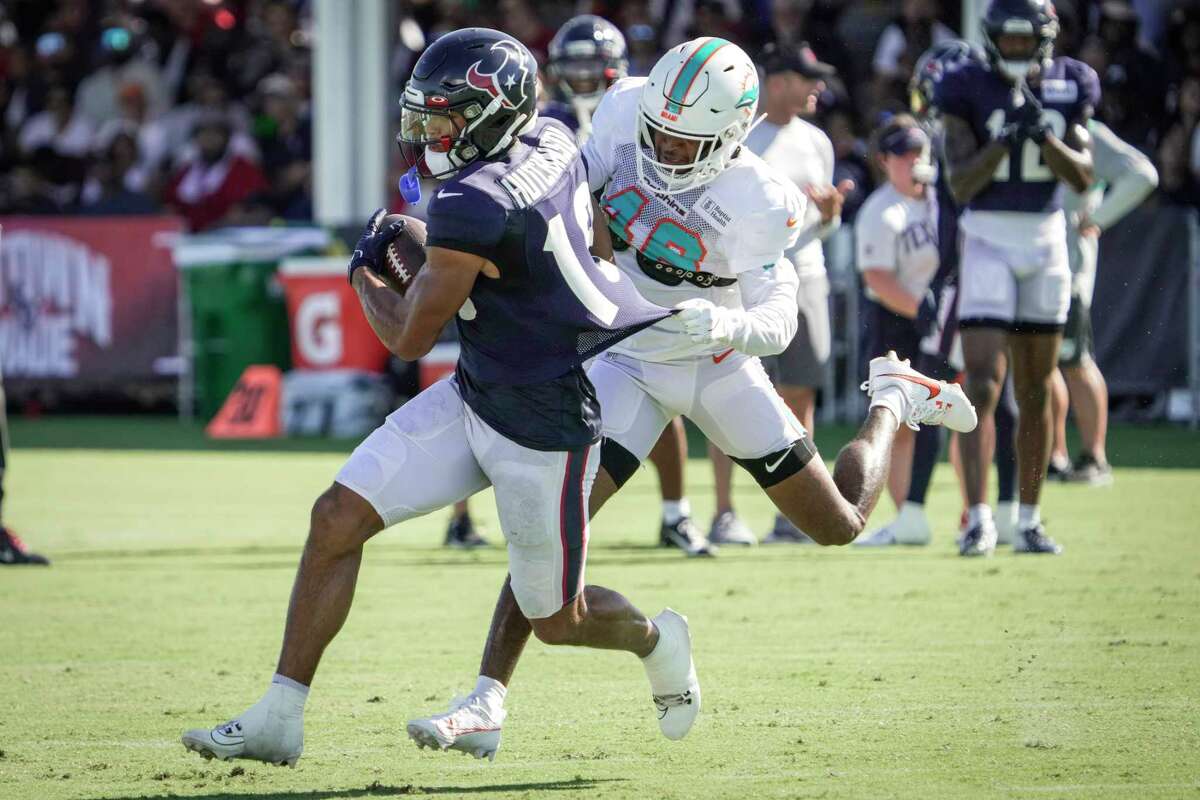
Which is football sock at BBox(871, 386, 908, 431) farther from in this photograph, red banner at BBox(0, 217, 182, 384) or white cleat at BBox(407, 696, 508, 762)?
red banner at BBox(0, 217, 182, 384)

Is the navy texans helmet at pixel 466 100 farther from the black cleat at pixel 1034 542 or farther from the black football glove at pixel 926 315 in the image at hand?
the black football glove at pixel 926 315

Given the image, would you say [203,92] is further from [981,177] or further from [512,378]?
[512,378]

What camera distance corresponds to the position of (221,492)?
38.5ft

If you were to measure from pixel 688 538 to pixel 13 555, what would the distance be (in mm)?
3111

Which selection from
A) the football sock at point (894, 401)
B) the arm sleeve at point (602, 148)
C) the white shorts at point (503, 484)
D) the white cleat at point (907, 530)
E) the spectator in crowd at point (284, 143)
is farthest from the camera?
the spectator in crowd at point (284, 143)

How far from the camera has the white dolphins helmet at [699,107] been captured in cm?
547

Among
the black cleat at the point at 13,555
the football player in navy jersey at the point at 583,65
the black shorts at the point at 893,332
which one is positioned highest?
the football player in navy jersey at the point at 583,65

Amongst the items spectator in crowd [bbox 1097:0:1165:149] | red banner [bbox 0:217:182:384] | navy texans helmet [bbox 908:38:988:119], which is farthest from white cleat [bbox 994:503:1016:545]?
red banner [bbox 0:217:182:384]

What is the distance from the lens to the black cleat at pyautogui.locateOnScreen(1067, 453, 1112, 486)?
11.4 m

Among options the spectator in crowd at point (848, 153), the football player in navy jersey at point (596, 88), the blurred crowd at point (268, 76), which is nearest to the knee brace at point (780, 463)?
the football player in navy jersey at point (596, 88)

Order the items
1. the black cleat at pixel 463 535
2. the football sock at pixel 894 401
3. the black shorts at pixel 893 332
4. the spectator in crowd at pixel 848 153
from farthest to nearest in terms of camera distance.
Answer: the spectator in crowd at pixel 848 153 → the black shorts at pixel 893 332 → the black cleat at pixel 463 535 → the football sock at pixel 894 401

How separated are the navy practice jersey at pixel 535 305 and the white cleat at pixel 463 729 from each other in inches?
28.5

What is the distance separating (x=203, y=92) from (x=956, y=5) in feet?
23.5

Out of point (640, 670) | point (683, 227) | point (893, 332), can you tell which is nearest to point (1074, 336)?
point (893, 332)
